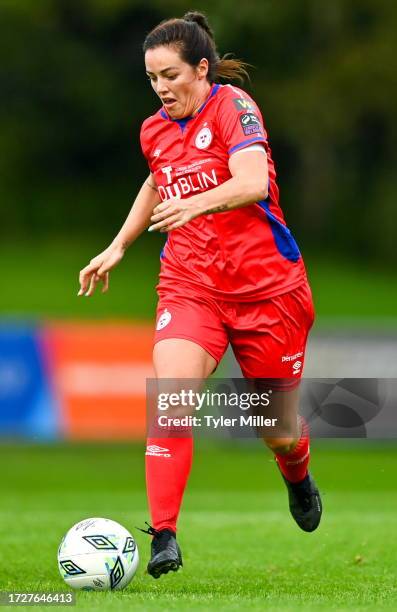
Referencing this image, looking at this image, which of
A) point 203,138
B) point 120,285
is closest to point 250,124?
point 203,138

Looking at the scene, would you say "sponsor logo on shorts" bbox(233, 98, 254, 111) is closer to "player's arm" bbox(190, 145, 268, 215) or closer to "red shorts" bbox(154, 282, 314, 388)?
"player's arm" bbox(190, 145, 268, 215)

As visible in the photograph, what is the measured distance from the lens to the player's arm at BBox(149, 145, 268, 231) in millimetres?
6262

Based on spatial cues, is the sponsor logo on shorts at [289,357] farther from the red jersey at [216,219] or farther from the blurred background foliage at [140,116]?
the blurred background foliage at [140,116]

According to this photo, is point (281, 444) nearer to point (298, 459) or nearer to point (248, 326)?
point (298, 459)

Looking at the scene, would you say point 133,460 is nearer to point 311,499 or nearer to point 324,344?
point 324,344

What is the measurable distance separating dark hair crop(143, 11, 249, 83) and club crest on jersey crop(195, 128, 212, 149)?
28 centimetres

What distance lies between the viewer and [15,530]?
9430mm

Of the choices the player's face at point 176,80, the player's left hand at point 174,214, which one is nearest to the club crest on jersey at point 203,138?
the player's face at point 176,80

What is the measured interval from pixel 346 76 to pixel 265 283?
26.4 meters

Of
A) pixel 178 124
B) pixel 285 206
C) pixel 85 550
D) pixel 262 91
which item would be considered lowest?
pixel 85 550

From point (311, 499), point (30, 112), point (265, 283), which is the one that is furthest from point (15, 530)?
point (30, 112)

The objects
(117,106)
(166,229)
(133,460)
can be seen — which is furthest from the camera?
(117,106)

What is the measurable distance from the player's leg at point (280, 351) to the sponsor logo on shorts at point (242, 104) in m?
0.94

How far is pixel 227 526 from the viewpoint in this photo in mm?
9805
